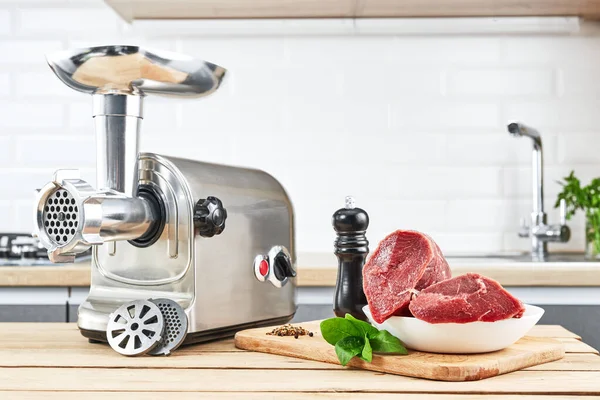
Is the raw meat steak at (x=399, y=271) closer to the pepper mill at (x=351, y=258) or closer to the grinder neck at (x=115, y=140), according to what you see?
the pepper mill at (x=351, y=258)

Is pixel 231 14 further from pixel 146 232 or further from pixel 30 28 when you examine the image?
pixel 146 232

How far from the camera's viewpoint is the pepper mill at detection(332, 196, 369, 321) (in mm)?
1102

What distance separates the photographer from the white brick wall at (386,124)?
8.00 ft

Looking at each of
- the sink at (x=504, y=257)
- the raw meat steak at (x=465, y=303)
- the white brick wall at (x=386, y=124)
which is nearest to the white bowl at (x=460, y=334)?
the raw meat steak at (x=465, y=303)

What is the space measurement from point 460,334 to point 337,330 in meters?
0.14

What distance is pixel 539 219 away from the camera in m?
2.34

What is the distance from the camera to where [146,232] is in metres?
1.07

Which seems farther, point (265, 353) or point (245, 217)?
point (245, 217)

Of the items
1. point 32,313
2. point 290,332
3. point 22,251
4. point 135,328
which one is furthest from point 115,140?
point 22,251

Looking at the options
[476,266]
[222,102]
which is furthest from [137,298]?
[222,102]

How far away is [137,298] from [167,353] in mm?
134

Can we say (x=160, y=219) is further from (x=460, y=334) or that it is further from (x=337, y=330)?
(x=460, y=334)

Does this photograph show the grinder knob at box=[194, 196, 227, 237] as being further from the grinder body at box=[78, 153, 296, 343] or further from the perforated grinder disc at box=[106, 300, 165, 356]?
the perforated grinder disc at box=[106, 300, 165, 356]

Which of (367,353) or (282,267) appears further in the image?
(282,267)
